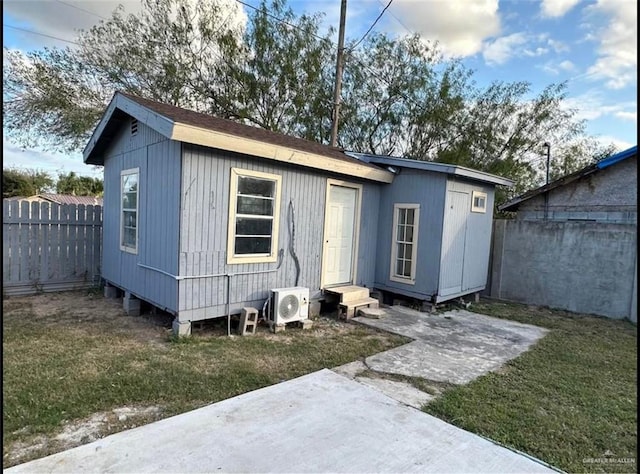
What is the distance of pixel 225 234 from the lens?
498cm

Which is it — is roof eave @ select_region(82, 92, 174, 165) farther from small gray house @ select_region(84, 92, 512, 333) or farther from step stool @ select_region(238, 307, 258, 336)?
step stool @ select_region(238, 307, 258, 336)

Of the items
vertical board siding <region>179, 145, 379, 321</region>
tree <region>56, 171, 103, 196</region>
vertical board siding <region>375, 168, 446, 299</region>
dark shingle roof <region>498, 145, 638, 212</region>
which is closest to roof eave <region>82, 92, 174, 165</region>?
vertical board siding <region>179, 145, 379, 321</region>

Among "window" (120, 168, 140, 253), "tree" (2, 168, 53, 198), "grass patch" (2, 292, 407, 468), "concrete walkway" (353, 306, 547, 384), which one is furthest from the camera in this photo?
"tree" (2, 168, 53, 198)

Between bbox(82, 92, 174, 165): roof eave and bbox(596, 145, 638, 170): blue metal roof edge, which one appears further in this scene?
bbox(596, 145, 638, 170): blue metal roof edge

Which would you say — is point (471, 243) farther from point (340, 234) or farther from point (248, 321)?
point (248, 321)

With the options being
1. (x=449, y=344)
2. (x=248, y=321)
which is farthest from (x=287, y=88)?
(x=449, y=344)

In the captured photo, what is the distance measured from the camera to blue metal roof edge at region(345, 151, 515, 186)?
6284mm

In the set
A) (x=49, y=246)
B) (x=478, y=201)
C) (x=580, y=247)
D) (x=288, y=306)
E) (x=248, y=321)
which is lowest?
→ (x=248, y=321)

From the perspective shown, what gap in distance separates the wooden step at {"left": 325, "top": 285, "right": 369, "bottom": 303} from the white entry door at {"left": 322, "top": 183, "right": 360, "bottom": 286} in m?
Answer: 0.18

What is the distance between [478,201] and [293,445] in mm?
6166

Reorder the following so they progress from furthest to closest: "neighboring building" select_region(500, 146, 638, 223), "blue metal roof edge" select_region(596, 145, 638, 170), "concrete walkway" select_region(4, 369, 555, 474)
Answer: "neighboring building" select_region(500, 146, 638, 223) < "blue metal roof edge" select_region(596, 145, 638, 170) < "concrete walkway" select_region(4, 369, 555, 474)

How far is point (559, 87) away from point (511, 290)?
9.15m

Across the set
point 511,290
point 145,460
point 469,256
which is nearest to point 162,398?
point 145,460

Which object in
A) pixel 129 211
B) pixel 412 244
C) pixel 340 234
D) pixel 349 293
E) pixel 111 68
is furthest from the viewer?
pixel 111 68
